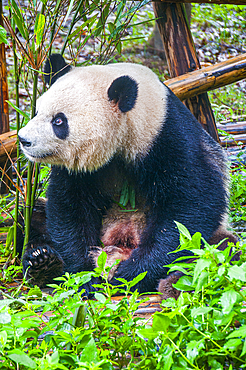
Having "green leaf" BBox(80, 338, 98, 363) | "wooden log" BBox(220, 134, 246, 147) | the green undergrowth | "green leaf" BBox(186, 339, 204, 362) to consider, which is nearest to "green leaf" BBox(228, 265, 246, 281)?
the green undergrowth

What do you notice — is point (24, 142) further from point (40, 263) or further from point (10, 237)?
point (10, 237)

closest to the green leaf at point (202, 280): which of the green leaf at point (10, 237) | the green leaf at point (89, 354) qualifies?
the green leaf at point (89, 354)

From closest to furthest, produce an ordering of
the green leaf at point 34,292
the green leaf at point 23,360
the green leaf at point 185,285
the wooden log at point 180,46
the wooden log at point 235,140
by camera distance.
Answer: the green leaf at point 23,360
the green leaf at point 185,285
the green leaf at point 34,292
the wooden log at point 180,46
the wooden log at point 235,140

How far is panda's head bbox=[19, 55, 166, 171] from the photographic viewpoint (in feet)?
7.04

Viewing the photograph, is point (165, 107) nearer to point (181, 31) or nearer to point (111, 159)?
point (111, 159)

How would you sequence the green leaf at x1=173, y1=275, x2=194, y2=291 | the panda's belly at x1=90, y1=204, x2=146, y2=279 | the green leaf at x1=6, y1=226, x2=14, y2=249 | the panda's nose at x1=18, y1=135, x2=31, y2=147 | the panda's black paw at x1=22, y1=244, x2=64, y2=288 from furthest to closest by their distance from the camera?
1. the green leaf at x1=6, y1=226, x2=14, y2=249
2. the panda's belly at x1=90, y1=204, x2=146, y2=279
3. the panda's black paw at x1=22, y1=244, x2=64, y2=288
4. the panda's nose at x1=18, y1=135, x2=31, y2=147
5. the green leaf at x1=173, y1=275, x2=194, y2=291

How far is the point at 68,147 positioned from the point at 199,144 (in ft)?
2.70

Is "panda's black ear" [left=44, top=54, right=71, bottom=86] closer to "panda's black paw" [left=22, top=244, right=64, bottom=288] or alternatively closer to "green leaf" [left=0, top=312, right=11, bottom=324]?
"panda's black paw" [left=22, top=244, right=64, bottom=288]

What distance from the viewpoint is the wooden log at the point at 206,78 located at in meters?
3.72

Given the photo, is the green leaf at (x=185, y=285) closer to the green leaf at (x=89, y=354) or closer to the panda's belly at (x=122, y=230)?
the green leaf at (x=89, y=354)

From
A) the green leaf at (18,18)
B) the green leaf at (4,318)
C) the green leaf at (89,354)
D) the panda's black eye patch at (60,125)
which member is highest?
the green leaf at (18,18)

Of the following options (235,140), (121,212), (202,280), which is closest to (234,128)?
(235,140)

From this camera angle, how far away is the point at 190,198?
7.54 feet

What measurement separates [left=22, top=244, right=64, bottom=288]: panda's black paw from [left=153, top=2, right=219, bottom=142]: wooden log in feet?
7.29
